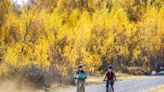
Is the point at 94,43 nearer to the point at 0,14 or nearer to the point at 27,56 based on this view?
the point at 0,14

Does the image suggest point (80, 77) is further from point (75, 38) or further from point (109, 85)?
point (75, 38)

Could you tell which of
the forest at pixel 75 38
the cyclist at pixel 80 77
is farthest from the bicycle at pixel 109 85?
the forest at pixel 75 38

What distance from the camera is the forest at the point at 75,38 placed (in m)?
48.3

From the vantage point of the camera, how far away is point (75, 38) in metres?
62.0

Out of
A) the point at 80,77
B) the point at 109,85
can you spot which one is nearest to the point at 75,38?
the point at 109,85

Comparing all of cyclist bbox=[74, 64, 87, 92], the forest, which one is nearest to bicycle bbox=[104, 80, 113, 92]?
cyclist bbox=[74, 64, 87, 92]

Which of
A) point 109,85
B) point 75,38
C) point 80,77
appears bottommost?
point 109,85

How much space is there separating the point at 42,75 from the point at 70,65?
472 inches

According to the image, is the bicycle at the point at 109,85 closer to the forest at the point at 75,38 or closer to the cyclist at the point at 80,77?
the cyclist at the point at 80,77

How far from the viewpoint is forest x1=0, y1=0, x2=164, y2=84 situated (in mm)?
48291

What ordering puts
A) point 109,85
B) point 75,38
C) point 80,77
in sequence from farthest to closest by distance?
point 75,38 → point 109,85 → point 80,77

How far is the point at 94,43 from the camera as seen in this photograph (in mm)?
71438

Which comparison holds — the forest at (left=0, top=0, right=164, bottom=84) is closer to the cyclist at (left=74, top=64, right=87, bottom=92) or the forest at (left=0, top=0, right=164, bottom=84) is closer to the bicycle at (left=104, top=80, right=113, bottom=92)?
the bicycle at (left=104, top=80, right=113, bottom=92)

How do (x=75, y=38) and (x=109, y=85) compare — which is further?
(x=75, y=38)
